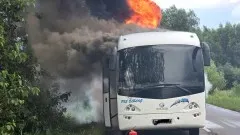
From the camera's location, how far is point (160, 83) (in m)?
11.7

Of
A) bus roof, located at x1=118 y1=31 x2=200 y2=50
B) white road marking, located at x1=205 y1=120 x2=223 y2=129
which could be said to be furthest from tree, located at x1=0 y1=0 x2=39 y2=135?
white road marking, located at x1=205 y1=120 x2=223 y2=129

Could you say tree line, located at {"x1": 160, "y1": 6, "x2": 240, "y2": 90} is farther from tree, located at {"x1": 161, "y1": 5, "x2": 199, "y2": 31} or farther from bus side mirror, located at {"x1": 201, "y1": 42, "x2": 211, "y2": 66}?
bus side mirror, located at {"x1": 201, "y1": 42, "x2": 211, "y2": 66}

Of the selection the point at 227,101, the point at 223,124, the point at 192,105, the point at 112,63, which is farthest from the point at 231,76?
the point at 112,63

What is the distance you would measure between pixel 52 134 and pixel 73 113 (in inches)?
165

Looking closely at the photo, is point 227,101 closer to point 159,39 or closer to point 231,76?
point 159,39

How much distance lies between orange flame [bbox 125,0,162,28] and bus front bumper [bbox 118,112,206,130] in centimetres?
752

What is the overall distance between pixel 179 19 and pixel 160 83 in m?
24.9

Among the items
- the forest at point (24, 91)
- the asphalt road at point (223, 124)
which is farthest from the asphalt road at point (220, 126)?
the forest at point (24, 91)

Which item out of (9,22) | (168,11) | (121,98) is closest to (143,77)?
(121,98)

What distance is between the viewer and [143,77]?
1180 cm

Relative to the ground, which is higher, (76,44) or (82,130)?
(76,44)

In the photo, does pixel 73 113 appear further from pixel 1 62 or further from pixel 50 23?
pixel 1 62

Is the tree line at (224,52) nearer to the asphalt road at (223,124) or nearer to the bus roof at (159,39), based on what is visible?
the asphalt road at (223,124)

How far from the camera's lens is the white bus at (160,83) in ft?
38.0
